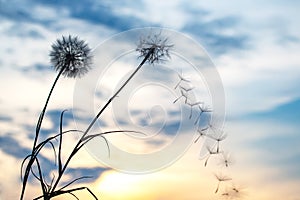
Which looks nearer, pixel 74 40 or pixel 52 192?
pixel 52 192

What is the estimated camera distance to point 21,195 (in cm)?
197

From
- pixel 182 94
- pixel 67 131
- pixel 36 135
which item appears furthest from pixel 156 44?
pixel 36 135

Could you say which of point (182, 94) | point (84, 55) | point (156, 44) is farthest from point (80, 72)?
point (182, 94)

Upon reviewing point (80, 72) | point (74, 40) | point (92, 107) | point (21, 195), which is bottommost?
point (21, 195)

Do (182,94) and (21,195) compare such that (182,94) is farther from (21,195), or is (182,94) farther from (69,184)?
(21,195)

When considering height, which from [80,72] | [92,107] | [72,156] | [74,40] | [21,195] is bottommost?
[21,195]

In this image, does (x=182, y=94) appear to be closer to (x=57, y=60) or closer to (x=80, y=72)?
(x=80, y=72)

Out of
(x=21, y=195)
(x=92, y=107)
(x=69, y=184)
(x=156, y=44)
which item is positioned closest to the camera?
(x=21, y=195)

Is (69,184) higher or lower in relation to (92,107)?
lower

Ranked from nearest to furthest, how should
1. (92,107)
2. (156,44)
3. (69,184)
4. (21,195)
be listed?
(21,195) < (69,184) < (92,107) < (156,44)

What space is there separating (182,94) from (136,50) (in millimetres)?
441

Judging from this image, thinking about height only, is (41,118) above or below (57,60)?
below

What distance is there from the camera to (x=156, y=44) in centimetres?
245

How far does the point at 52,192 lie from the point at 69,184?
13cm
